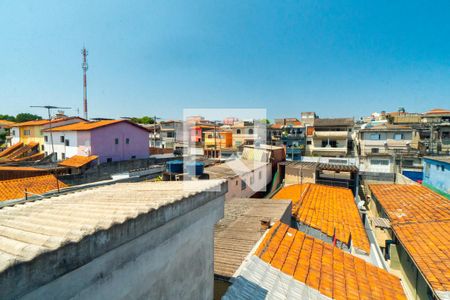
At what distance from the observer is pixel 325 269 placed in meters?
6.49

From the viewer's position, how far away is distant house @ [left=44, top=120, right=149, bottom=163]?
24797mm

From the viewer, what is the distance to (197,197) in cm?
354

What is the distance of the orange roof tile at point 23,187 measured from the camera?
13.3 metres

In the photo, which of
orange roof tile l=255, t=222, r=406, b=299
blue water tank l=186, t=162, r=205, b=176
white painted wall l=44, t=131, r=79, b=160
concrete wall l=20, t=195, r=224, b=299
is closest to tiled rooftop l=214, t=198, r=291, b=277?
orange roof tile l=255, t=222, r=406, b=299

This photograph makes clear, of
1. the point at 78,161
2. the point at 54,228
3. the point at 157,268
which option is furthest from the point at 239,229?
the point at 78,161

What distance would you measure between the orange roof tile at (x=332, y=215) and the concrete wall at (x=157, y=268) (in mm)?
8025

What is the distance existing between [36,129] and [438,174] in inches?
1780

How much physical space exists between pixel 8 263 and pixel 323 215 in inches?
521

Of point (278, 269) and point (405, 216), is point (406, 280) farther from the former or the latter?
point (278, 269)

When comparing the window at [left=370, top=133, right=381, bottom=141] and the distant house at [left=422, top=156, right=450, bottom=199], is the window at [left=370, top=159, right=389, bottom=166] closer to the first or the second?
the window at [left=370, top=133, right=381, bottom=141]

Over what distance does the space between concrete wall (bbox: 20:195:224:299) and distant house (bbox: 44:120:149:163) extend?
Answer: 24.5 metres

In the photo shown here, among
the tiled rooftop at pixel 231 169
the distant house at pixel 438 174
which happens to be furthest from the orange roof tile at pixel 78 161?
the distant house at pixel 438 174

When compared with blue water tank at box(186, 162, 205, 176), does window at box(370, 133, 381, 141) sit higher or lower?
higher

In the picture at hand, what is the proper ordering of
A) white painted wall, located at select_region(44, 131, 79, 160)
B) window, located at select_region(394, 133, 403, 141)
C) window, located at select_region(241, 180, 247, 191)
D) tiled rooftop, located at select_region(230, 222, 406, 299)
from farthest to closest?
window, located at select_region(394, 133, 403, 141), white painted wall, located at select_region(44, 131, 79, 160), window, located at select_region(241, 180, 247, 191), tiled rooftop, located at select_region(230, 222, 406, 299)
